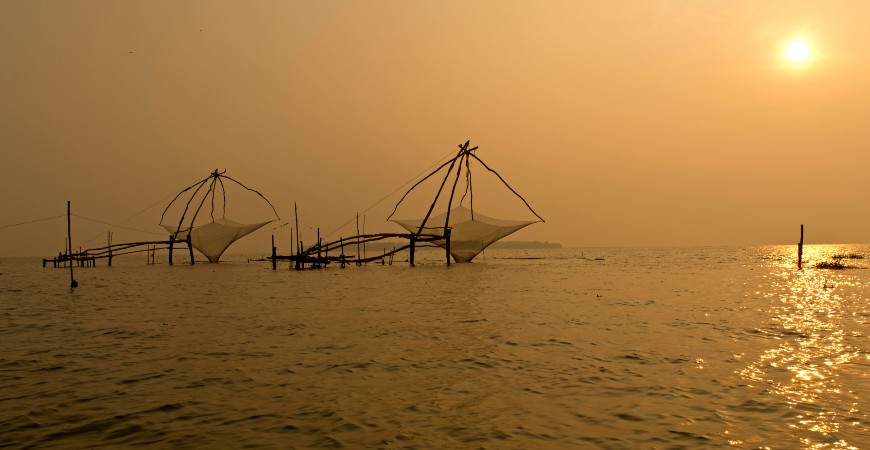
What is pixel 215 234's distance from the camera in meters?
45.8

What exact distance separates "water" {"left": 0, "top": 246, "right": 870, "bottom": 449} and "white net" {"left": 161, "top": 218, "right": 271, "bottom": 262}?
29.5m

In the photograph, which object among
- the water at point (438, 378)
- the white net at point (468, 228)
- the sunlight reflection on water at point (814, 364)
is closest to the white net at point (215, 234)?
the white net at point (468, 228)

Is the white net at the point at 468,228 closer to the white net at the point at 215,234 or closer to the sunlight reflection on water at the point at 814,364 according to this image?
the white net at the point at 215,234

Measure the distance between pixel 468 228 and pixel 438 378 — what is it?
30.1 meters

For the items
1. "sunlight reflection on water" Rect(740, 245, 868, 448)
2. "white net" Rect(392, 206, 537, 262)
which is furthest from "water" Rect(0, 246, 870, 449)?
"white net" Rect(392, 206, 537, 262)

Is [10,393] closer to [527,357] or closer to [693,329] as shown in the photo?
[527,357]

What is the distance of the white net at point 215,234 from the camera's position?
45.1 m

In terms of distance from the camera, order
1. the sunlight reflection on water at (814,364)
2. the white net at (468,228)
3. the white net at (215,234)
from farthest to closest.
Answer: the white net at (215,234) < the white net at (468,228) < the sunlight reflection on water at (814,364)

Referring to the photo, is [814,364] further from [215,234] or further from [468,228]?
[215,234]

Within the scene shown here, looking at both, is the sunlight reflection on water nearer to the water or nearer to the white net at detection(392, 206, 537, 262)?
the water

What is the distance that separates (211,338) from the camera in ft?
36.4

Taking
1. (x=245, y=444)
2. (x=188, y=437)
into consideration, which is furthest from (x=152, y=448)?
(x=245, y=444)

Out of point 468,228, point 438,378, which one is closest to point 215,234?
point 468,228

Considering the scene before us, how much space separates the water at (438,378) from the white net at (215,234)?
2953 centimetres
